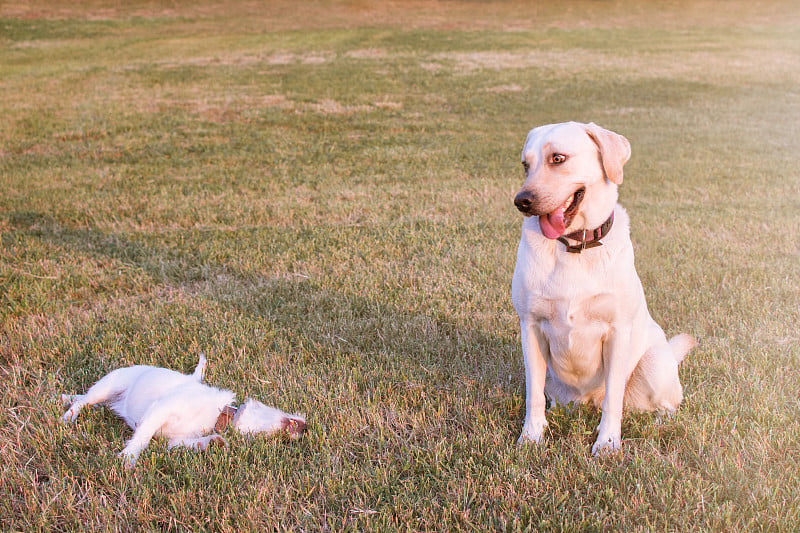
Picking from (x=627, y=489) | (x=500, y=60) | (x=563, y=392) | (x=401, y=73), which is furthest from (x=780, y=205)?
(x=500, y=60)

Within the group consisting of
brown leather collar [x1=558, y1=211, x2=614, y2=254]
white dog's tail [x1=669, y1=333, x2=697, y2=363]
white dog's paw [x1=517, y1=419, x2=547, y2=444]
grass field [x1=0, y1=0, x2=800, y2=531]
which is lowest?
→ grass field [x1=0, y1=0, x2=800, y2=531]

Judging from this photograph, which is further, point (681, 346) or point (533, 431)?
point (681, 346)

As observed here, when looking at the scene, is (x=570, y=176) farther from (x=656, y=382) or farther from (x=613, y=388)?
(x=656, y=382)

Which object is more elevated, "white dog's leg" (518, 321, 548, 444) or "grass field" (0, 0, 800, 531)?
"white dog's leg" (518, 321, 548, 444)

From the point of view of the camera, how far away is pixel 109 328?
4859 mm

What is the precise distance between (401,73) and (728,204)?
16400 mm

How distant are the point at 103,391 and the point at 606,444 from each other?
2778 millimetres

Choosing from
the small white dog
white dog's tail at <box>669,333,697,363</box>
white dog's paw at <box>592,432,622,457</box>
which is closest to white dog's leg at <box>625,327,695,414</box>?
white dog's tail at <box>669,333,697,363</box>

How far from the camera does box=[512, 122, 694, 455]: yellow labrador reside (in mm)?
3135

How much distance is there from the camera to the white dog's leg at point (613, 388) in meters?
3.29

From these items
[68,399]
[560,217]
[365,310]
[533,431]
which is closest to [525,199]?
[560,217]

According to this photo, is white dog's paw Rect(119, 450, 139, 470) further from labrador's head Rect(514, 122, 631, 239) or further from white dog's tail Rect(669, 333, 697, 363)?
white dog's tail Rect(669, 333, 697, 363)

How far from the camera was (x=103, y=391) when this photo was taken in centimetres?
376

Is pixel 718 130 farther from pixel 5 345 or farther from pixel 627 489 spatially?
pixel 5 345
